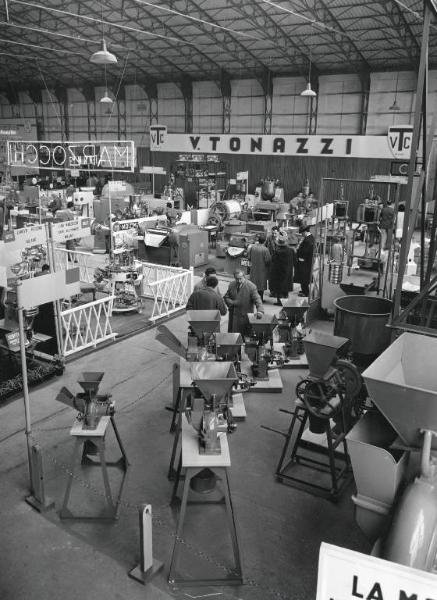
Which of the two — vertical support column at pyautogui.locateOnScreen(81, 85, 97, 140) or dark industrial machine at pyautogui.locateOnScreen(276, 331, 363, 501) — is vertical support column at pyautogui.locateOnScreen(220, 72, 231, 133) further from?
dark industrial machine at pyautogui.locateOnScreen(276, 331, 363, 501)

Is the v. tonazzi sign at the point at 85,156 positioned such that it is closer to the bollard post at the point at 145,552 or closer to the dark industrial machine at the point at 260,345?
the dark industrial machine at the point at 260,345

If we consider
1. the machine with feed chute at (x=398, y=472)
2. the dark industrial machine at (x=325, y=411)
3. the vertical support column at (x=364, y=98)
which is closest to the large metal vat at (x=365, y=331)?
the dark industrial machine at (x=325, y=411)

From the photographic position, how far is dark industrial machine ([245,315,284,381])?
7.66 metres

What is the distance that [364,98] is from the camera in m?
22.9

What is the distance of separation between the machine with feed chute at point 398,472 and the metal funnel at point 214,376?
1.35 m

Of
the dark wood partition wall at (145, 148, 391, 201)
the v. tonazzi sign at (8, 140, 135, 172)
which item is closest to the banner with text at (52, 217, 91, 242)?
the v. tonazzi sign at (8, 140, 135, 172)

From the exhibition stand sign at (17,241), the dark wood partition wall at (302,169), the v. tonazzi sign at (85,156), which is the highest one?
the dark wood partition wall at (302,169)

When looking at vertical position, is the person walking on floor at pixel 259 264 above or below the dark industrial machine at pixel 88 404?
above

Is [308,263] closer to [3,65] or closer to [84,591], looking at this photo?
[84,591]

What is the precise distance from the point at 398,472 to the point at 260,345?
4.59 m

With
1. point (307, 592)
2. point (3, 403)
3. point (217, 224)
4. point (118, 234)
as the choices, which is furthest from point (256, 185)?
point (307, 592)

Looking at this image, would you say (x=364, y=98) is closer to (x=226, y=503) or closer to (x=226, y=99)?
(x=226, y=99)

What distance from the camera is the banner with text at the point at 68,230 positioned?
8367mm

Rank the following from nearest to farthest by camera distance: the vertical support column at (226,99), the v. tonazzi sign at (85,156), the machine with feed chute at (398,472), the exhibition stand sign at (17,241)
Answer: the machine with feed chute at (398,472), the exhibition stand sign at (17,241), the v. tonazzi sign at (85,156), the vertical support column at (226,99)
